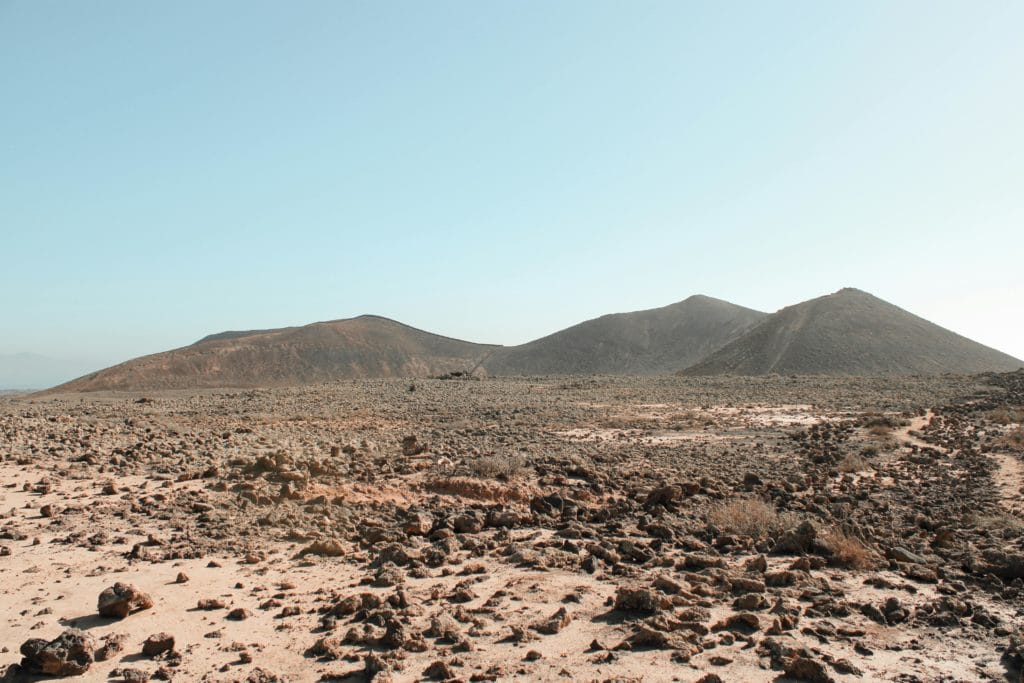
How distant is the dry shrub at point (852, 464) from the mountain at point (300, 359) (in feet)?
218

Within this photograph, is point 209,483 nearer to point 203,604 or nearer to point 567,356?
point 203,604

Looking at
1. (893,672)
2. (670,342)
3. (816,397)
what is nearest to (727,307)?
(670,342)

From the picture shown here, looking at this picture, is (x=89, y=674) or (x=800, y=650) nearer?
(x=89, y=674)

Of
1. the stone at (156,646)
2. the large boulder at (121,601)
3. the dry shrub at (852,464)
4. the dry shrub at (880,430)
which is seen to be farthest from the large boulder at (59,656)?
the dry shrub at (880,430)

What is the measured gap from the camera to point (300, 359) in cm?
9219

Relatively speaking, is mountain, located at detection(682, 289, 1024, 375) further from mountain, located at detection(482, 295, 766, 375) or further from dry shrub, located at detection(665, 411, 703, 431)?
dry shrub, located at detection(665, 411, 703, 431)

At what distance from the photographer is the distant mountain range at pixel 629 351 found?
66750 millimetres

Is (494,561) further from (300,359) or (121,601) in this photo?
(300,359)

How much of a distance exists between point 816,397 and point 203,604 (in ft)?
94.7

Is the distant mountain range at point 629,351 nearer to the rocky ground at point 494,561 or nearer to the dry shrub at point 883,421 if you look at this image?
the dry shrub at point 883,421

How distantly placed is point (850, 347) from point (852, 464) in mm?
60414

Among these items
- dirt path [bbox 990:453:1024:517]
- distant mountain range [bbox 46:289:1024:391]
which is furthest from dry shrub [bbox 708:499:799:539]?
distant mountain range [bbox 46:289:1024:391]

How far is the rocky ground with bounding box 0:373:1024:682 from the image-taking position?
4.80 meters

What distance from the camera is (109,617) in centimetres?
526
